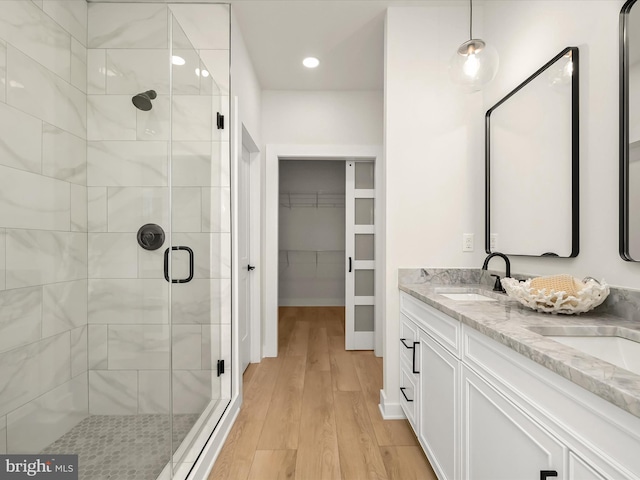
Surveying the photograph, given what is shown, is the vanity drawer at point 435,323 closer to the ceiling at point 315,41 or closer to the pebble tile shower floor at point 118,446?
the pebble tile shower floor at point 118,446

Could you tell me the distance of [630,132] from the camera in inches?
46.1

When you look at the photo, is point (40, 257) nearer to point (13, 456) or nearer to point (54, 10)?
point (13, 456)

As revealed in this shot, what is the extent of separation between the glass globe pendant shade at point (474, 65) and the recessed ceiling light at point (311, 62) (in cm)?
156

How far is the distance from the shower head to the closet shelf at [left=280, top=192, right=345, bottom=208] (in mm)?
4205

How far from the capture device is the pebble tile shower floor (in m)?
1.38

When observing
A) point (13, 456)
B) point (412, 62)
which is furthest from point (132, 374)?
point (412, 62)

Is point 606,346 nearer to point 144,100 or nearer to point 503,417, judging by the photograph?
point 503,417

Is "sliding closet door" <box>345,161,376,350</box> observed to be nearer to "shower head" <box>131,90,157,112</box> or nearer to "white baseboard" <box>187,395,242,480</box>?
"white baseboard" <box>187,395,242,480</box>

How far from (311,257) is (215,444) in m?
4.25

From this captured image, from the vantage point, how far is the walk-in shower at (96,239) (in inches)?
51.8

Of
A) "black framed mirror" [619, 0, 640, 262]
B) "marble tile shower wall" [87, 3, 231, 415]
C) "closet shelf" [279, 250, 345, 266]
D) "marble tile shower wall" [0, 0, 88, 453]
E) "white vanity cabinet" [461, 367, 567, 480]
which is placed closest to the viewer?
"white vanity cabinet" [461, 367, 567, 480]

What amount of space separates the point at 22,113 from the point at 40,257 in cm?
59

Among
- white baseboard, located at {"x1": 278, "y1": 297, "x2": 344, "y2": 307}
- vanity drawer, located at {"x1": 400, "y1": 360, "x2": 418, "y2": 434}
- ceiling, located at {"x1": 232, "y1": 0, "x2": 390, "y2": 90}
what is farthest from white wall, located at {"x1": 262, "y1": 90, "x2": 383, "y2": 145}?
white baseboard, located at {"x1": 278, "y1": 297, "x2": 344, "y2": 307}

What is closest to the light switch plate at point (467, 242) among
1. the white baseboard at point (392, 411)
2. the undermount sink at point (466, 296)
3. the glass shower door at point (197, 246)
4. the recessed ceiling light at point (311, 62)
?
the undermount sink at point (466, 296)
